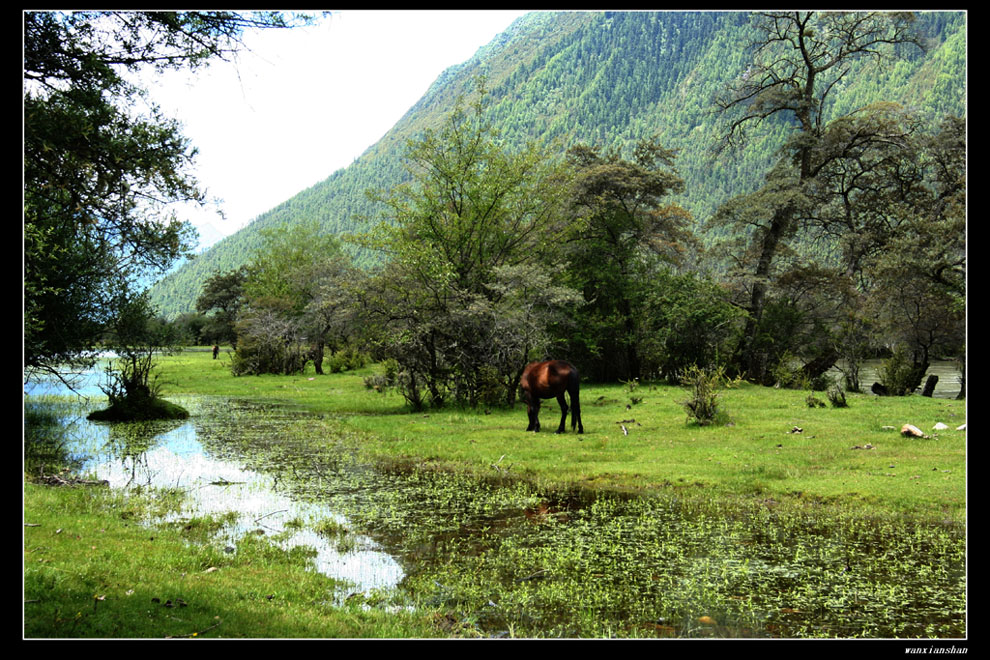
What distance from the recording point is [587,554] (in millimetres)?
7793

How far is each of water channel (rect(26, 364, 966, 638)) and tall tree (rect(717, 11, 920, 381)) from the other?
77.8ft

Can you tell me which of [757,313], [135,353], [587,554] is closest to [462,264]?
[135,353]

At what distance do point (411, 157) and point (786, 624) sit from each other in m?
20.7

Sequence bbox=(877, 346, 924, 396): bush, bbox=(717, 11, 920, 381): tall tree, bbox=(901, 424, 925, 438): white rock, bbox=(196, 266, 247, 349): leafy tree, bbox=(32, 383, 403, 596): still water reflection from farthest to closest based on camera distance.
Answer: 1. bbox=(196, 266, 247, 349): leafy tree
2. bbox=(717, 11, 920, 381): tall tree
3. bbox=(877, 346, 924, 396): bush
4. bbox=(901, 424, 925, 438): white rock
5. bbox=(32, 383, 403, 596): still water reflection

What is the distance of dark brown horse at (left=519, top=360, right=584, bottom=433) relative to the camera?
16469 mm

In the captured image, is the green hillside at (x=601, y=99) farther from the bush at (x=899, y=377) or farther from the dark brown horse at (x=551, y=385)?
the dark brown horse at (x=551, y=385)

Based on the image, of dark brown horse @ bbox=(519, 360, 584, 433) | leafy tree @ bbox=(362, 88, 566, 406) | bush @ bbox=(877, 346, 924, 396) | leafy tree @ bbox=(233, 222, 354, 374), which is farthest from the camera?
leafy tree @ bbox=(233, 222, 354, 374)

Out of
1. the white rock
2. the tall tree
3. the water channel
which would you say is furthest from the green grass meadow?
the tall tree

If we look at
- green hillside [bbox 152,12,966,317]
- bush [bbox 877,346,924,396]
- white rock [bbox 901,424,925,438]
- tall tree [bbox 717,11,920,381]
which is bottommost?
white rock [bbox 901,424,925,438]

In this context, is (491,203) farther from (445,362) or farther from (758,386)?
(758,386)

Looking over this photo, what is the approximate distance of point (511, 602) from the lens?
20.5 feet

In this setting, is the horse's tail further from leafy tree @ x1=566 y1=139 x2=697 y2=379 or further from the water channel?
leafy tree @ x1=566 y1=139 x2=697 y2=379

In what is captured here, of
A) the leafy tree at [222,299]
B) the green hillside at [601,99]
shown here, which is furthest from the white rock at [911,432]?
the green hillside at [601,99]
